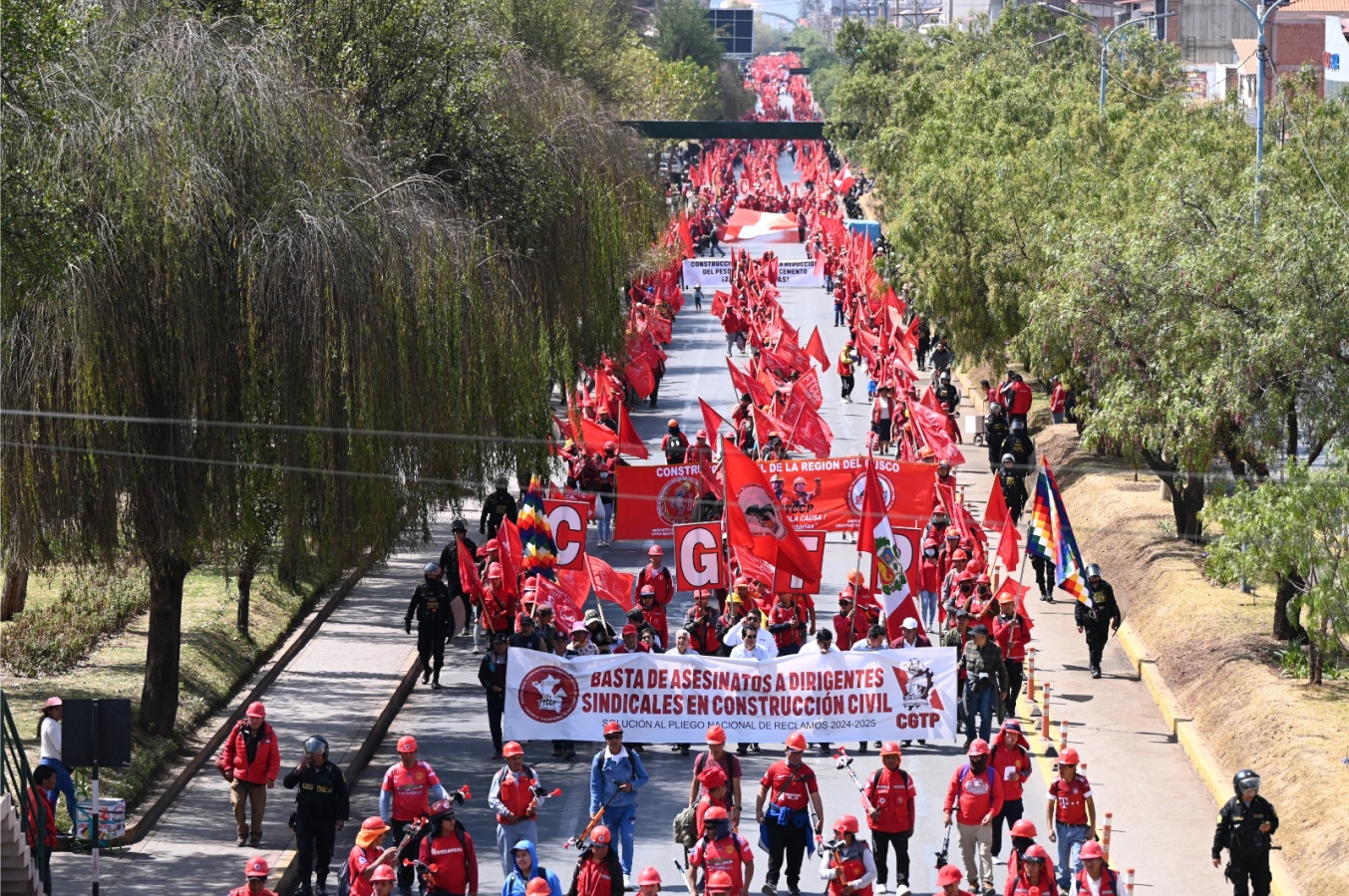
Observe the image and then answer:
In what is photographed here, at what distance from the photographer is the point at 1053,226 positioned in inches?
1125

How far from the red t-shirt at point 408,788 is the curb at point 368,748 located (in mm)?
1670

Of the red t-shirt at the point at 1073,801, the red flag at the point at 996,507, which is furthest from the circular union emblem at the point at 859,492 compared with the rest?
the red t-shirt at the point at 1073,801

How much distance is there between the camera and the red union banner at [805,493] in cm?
2523

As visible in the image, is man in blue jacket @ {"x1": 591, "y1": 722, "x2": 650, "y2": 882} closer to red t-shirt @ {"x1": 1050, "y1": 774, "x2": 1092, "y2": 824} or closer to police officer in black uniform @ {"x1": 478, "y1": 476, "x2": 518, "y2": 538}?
red t-shirt @ {"x1": 1050, "y1": 774, "x2": 1092, "y2": 824}

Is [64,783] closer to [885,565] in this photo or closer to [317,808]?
[317,808]

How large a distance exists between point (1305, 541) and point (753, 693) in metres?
5.71

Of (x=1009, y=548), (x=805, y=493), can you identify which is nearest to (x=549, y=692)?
(x=1009, y=548)

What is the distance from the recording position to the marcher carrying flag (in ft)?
68.5

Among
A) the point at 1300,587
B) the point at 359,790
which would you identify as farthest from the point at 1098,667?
the point at 359,790

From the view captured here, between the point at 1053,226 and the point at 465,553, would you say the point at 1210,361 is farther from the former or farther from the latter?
the point at 465,553

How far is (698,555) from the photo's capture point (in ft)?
71.6

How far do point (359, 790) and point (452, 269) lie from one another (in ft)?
19.6

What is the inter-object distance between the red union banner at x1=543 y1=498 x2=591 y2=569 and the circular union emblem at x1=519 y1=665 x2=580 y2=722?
5665mm

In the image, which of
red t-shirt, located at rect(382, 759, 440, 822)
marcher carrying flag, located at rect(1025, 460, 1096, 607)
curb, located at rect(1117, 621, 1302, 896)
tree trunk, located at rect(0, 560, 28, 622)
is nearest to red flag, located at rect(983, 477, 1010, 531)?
marcher carrying flag, located at rect(1025, 460, 1096, 607)
